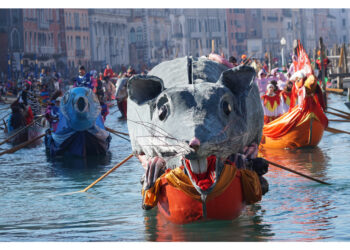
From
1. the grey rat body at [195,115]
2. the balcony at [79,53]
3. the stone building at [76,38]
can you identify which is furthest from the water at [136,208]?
the balcony at [79,53]

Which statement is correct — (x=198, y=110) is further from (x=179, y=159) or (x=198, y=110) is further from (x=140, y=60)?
(x=140, y=60)

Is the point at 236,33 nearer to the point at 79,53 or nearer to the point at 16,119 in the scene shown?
the point at 79,53

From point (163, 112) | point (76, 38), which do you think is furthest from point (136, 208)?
point (76, 38)

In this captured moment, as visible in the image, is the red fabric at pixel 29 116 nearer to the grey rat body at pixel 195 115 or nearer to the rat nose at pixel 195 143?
the grey rat body at pixel 195 115

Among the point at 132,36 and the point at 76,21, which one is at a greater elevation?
the point at 76,21

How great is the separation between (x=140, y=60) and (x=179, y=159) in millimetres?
89882

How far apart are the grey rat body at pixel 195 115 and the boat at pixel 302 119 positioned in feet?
22.3

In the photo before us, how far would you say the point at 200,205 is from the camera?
9164mm

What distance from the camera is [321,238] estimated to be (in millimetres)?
9031

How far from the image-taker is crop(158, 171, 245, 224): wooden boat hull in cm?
916

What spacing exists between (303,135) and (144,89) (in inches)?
332

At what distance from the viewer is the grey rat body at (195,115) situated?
8375mm

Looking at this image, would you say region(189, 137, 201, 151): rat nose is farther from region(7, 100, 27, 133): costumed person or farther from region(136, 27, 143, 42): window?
region(136, 27, 143, 42): window

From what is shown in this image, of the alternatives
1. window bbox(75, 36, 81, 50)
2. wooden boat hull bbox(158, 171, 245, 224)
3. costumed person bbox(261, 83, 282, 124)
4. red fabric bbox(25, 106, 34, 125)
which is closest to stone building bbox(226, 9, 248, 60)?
window bbox(75, 36, 81, 50)
